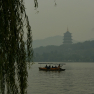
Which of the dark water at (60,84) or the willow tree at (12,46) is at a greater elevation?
the willow tree at (12,46)

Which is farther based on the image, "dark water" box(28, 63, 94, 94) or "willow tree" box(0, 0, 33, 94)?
"dark water" box(28, 63, 94, 94)

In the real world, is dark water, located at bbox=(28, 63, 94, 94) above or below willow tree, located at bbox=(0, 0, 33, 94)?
below

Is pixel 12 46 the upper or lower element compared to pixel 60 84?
upper

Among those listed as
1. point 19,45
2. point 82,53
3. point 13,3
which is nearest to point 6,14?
point 13,3

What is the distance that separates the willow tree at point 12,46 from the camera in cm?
396

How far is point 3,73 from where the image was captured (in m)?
4.02

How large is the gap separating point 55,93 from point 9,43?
20.7 m

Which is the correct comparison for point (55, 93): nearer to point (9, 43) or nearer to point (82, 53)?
point (9, 43)

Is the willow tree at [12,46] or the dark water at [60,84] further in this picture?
the dark water at [60,84]

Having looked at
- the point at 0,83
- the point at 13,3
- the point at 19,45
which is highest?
the point at 13,3

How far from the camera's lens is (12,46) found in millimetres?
4047

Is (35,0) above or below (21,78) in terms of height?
above

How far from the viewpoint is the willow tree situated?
13.0 ft

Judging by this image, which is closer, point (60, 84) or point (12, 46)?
point (12, 46)
